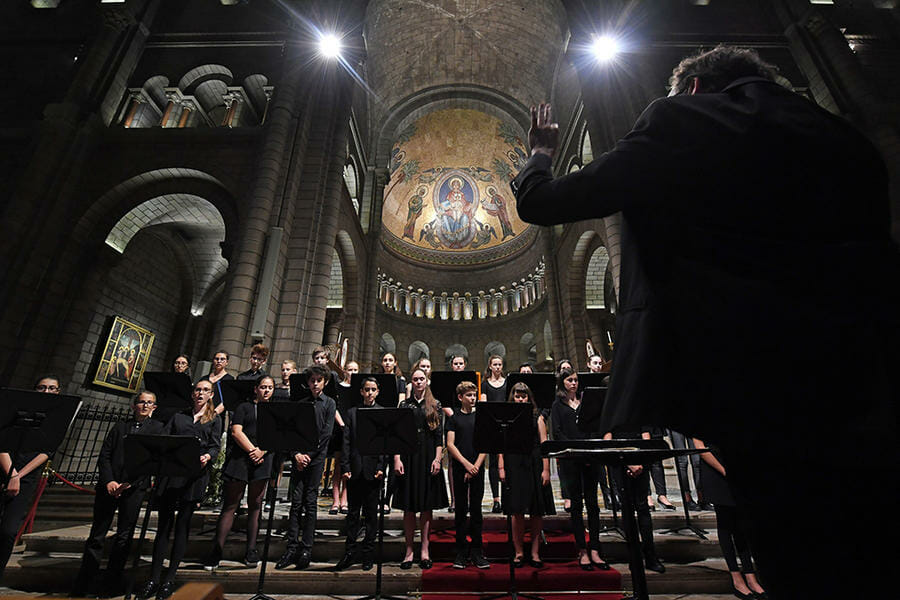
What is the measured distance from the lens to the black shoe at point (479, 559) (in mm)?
4243

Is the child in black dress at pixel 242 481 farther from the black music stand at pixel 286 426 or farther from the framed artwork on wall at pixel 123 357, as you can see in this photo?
the framed artwork on wall at pixel 123 357

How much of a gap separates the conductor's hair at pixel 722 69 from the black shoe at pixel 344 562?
4.82 metres

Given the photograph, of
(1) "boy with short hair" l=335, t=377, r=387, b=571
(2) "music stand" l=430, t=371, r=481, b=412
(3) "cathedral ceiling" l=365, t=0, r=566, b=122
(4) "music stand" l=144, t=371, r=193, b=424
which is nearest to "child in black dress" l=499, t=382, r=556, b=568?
(2) "music stand" l=430, t=371, r=481, b=412

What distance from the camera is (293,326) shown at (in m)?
9.37

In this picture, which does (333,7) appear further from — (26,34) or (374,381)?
(374,381)

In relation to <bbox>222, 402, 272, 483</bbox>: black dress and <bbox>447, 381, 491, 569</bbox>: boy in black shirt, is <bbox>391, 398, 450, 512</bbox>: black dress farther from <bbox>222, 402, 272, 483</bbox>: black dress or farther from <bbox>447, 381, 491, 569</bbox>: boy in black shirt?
<bbox>222, 402, 272, 483</bbox>: black dress

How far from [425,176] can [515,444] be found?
23.6 m

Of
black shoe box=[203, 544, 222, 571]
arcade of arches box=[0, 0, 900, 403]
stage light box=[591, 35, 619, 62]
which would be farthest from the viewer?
stage light box=[591, 35, 619, 62]

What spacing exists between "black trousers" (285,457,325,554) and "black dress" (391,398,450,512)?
889 millimetres

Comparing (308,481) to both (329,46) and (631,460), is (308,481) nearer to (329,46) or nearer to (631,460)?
(631,460)

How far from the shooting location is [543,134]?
1418 millimetres

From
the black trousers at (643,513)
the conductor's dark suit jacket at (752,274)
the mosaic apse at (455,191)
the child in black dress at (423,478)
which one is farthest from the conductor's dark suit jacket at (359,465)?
the mosaic apse at (455,191)

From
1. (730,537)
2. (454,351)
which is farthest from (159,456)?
(454,351)

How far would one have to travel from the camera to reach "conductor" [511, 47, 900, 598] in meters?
0.75
